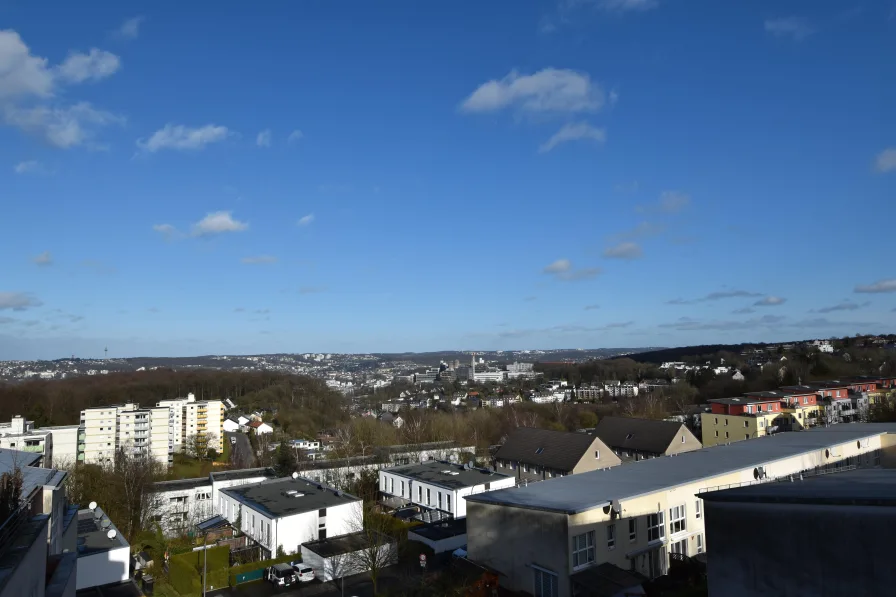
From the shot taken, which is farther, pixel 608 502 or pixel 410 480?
pixel 410 480

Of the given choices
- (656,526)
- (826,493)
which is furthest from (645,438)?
(826,493)

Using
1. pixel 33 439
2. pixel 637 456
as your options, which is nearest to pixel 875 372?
pixel 637 456

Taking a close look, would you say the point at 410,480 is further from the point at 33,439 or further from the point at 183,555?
the point at 33,439

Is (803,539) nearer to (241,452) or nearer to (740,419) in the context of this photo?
(740,419)

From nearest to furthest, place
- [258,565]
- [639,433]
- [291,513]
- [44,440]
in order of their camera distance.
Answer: [258,565] → [291,513] → [639,433] → [44,440]

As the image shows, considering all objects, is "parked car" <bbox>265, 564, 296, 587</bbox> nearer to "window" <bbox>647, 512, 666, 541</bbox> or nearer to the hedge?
the hedge

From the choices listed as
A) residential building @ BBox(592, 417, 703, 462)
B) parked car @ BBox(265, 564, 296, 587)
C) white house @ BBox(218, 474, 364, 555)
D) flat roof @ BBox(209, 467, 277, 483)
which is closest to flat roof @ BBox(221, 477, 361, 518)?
white house @ BBox(218, 474, 364, 555)

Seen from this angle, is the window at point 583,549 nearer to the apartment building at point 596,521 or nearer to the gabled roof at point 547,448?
the apartment building at point 596,521
